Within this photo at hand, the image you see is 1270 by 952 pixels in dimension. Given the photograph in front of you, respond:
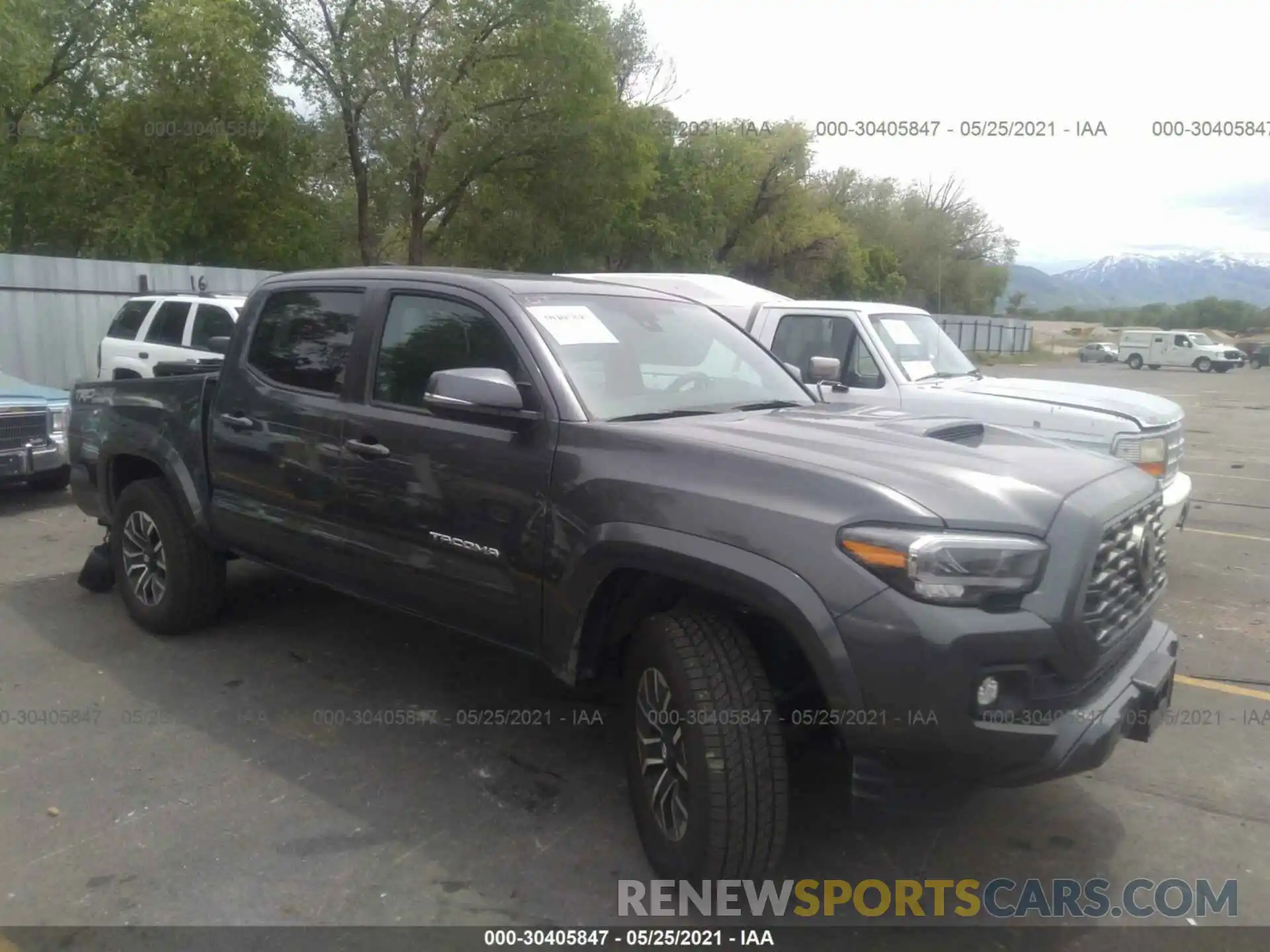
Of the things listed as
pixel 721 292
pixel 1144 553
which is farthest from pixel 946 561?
pixel 721 292

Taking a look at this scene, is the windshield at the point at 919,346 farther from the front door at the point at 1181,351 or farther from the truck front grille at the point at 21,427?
the front door at the point at 1181,351

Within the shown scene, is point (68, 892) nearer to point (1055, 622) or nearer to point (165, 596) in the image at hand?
point (165, 596)

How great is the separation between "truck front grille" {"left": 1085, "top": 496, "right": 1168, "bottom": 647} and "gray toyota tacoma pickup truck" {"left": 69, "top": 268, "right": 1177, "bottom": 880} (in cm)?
1

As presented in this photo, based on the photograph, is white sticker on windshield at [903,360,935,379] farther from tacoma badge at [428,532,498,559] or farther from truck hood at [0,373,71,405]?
truck hood at [0,373,71,405]

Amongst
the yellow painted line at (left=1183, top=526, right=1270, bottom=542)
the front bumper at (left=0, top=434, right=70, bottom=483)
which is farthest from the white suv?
the yellow painted line at (left=1183, top=526, right=1270, bottom=542)

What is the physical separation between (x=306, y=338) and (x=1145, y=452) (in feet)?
16.3

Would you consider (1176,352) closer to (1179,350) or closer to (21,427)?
(1179,350)

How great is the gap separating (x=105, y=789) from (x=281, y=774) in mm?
618

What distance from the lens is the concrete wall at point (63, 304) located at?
1596cm

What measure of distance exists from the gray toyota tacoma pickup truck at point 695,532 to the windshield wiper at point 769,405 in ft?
0.04

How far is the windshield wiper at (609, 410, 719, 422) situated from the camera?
363 centimetres

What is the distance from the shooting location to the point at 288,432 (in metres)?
4.51

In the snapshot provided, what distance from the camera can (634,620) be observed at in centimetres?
348

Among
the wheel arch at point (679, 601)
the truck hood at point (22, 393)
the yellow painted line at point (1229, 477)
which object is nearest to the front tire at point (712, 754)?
the wheel arch at point (679, 601)
